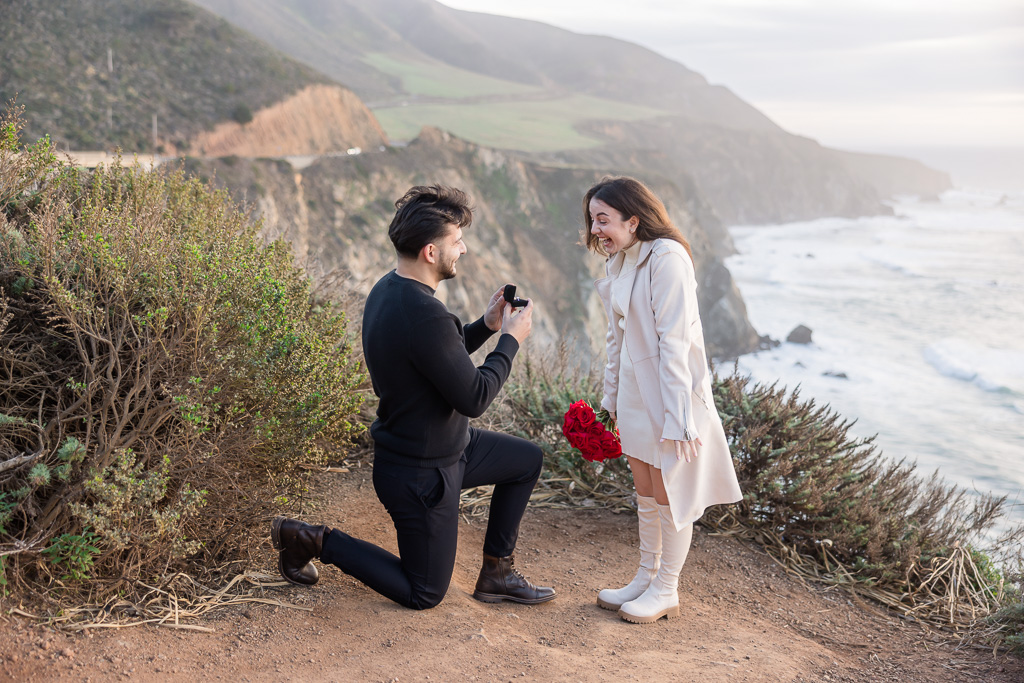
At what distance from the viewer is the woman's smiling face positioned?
9.98 ft

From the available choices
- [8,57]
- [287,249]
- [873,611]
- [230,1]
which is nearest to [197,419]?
[287,249]

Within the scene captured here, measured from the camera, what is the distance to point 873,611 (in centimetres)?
393

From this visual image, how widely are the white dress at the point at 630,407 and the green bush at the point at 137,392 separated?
137 cm

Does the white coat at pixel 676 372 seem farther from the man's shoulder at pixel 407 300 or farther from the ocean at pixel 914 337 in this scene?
the ocean at pixel 914 337

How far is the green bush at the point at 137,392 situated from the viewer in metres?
2.58

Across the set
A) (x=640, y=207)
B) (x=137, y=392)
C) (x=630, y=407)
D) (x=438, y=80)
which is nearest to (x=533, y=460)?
(x=630, y=407)

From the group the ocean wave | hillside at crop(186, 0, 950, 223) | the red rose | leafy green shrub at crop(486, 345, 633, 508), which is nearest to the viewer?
the red rose

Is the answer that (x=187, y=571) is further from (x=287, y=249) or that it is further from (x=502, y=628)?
(x=287, y=249)

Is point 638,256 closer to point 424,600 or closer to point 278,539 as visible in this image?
point 424,600

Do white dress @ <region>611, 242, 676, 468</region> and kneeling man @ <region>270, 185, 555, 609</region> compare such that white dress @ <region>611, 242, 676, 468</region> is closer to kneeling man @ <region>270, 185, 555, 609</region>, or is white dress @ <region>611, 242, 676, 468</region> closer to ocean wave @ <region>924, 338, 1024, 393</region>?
kneeling man @ <region>270, 185, 555, 609</region>

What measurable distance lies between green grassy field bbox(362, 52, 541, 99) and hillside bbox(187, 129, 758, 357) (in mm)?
45642

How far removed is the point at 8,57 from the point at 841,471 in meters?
32.9

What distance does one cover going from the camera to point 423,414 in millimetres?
2840

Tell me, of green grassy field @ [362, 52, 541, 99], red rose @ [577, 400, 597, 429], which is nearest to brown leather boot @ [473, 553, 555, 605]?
red rose @ [577, 400, 597, 429]
